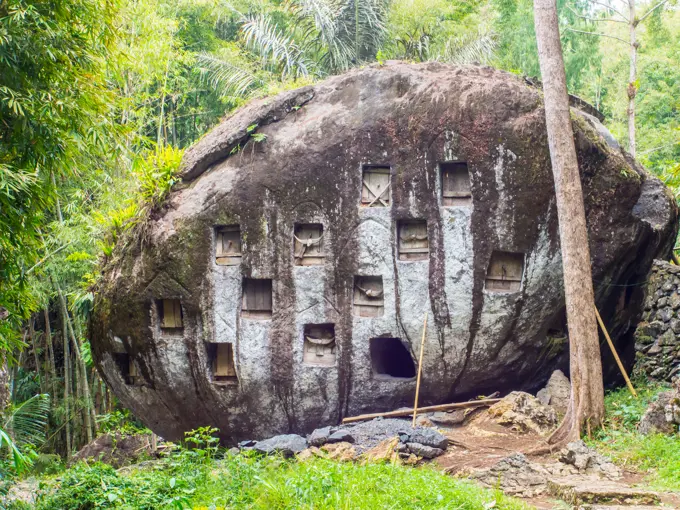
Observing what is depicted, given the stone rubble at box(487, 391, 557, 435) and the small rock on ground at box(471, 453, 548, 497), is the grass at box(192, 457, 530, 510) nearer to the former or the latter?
the small rock on ground at box(471, 453, 548, 497)

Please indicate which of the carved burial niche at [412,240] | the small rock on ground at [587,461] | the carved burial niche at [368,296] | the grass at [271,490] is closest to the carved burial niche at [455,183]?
the carved burial niche at [412,240]

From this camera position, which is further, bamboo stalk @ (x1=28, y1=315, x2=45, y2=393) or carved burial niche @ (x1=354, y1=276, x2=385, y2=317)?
Answer: bamboo stalk @ (x1=28, y1=315, x2=45, y2=393)

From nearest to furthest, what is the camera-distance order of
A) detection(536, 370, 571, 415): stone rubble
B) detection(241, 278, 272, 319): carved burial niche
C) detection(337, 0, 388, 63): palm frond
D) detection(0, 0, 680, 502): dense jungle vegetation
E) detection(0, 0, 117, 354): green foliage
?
detection(0, 0, 117, 354): green foliage < detection(0, 0, 680, 502): dense jungle vegetation < detection(536, 370, 571, 415): stone rubble < detection(241, 278, 272, 319): carved burial niche < detection(337, 0, 388, 63): palm frond

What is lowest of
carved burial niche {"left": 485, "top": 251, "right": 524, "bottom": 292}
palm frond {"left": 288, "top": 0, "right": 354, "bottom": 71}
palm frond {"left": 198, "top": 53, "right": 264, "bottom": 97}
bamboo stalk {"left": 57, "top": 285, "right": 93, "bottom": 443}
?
bamboo stalk {"left": 57, "top": 285, "right": 93, "bottom": 443}

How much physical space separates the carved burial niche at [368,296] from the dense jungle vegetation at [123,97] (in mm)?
3843

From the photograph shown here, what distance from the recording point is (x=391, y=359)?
1313 cm

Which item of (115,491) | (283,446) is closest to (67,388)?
(283,446)

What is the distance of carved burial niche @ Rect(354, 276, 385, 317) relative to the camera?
478 inches

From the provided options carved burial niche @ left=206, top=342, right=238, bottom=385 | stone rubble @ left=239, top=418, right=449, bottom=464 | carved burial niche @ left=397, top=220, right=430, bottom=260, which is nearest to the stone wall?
carved burial niche @ left=397, top=220, right=430, bottom=260

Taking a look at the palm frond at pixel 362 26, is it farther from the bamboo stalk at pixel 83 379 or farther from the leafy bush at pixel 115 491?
the leafy bush at pixel 115 491

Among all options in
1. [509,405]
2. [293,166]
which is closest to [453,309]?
[509,405]

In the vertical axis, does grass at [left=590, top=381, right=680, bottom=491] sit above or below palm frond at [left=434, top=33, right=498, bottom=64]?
below

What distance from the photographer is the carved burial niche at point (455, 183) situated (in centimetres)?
1188

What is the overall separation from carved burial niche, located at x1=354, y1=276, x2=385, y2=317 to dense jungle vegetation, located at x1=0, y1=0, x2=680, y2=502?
384 cm
